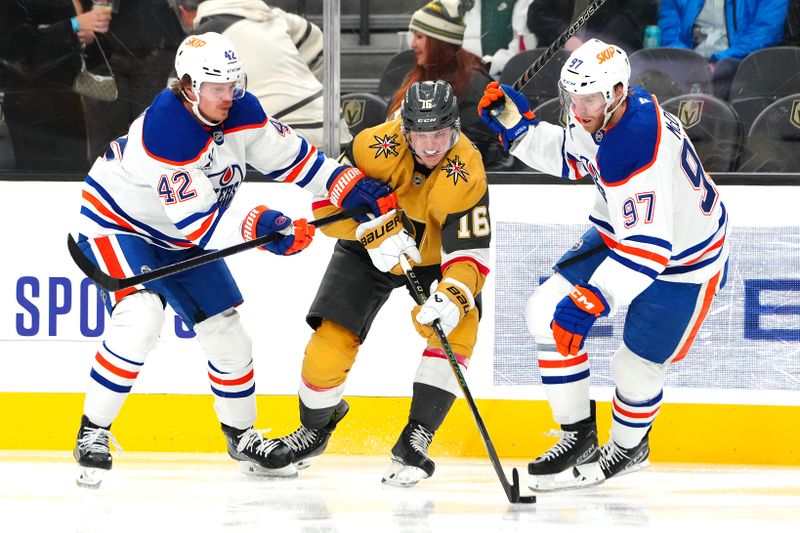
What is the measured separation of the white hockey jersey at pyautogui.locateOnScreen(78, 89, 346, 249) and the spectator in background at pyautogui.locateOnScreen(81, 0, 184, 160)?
81 centimetres

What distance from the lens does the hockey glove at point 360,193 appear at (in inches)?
127

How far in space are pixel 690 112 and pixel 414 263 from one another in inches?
49.7

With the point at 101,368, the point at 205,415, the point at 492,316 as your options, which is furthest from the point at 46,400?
the point at 492,316

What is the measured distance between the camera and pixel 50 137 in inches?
159

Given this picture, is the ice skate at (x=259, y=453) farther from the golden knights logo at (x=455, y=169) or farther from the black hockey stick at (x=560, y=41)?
the black hockey stick at (x=560, y=41)

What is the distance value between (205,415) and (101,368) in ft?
2.70

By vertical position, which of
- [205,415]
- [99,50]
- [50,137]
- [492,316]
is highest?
[99,50]

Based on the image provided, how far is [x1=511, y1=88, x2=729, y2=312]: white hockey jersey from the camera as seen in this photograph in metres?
2.86

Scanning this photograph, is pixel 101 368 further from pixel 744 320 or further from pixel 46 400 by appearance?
pixel 744 320

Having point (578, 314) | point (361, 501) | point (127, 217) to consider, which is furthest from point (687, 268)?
point (127, 217)

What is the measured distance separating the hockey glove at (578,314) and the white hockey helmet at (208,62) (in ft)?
3.52

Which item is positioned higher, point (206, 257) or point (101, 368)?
point (206, 257)

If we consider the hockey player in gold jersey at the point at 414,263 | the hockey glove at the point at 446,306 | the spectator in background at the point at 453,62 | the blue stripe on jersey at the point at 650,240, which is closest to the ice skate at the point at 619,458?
the hockey player in gold jersey at the point at 414,263

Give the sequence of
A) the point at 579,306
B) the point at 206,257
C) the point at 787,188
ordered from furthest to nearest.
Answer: the point at 787,188 < the point at 206,257 < the point at 579,306
